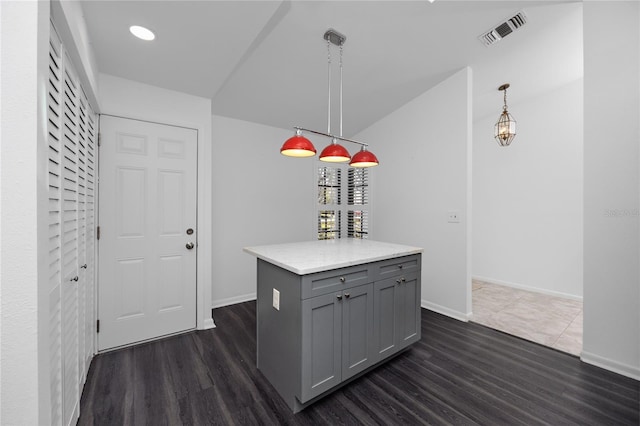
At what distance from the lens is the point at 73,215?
1.65 meters

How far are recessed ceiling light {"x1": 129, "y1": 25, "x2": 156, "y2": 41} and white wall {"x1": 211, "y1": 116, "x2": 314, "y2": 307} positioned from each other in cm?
158

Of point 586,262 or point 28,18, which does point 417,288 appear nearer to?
point 586,262

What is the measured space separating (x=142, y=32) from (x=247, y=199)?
224 cm

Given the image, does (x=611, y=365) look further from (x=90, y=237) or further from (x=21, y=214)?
(x=90, y=237)

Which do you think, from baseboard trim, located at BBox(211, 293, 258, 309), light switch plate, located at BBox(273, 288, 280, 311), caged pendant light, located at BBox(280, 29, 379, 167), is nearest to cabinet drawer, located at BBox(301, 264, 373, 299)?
light switch plate, located at BBox(273, 288, 280, 311)

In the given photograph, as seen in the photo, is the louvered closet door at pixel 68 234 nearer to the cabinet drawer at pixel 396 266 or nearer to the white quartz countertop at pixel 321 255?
the white quartz countertop at pixel 321 255

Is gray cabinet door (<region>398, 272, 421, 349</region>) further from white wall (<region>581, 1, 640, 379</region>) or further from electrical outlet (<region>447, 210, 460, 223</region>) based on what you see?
white wall (<region>581, 1, 640, 379</region>)

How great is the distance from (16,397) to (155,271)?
1.92 meters

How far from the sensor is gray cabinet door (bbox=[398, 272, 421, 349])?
2.34 m

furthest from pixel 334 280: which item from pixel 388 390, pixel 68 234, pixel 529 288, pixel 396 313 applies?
pixel 529 288

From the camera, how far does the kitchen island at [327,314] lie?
173 cm

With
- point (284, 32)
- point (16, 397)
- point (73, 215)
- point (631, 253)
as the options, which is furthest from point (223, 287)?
point (631, 253)

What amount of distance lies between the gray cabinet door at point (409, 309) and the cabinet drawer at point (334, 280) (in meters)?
0.49

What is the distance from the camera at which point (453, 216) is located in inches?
129
